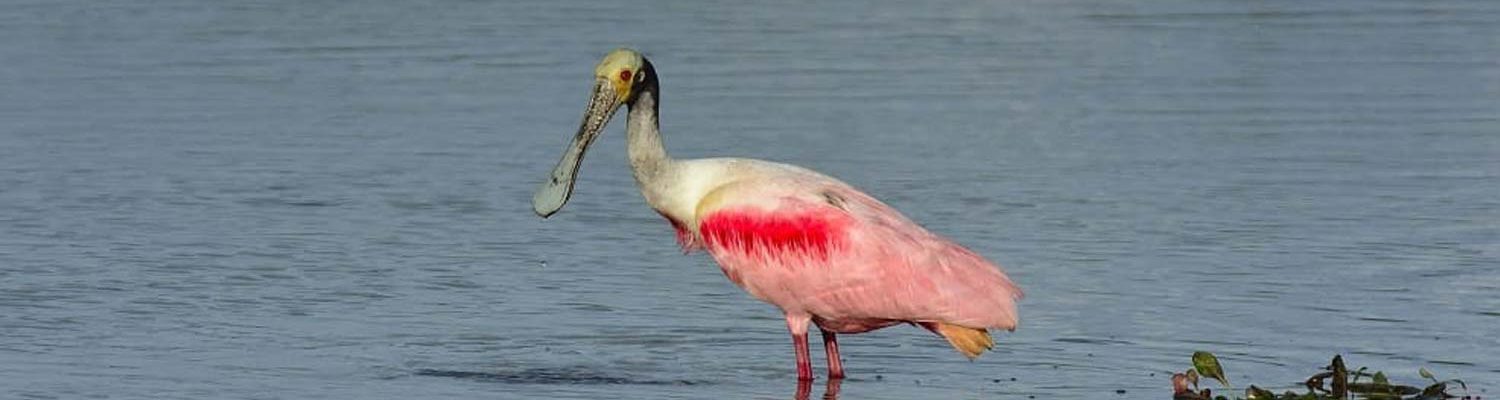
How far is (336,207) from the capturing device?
41.7 ft

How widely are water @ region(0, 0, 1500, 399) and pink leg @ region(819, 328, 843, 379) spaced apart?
0.13 metres

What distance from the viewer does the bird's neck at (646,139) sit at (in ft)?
30.9

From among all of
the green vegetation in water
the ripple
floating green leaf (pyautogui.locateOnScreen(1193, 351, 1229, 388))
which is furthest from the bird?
floating green leaf (pyautogui.locateOnScreen(1193, 351, 1229, 388))

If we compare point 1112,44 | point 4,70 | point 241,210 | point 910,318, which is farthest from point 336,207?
point 1112,44

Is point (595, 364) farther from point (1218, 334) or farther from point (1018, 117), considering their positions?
point (1018, 117)

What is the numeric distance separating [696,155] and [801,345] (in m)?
4.82

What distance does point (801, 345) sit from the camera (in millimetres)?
9367

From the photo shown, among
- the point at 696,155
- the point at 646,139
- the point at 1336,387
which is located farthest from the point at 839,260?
the point at 696,155

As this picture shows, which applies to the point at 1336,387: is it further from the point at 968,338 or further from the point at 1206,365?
the point at 968,338

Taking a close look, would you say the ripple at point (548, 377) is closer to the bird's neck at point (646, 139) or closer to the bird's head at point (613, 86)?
the bird's neck at point (646, 139)

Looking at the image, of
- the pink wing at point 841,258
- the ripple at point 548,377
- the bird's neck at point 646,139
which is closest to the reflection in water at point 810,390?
the pink wing at point 841,258

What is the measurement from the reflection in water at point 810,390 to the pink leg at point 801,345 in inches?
0.8

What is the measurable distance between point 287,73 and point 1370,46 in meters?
6.21

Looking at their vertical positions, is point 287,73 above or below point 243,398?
above
